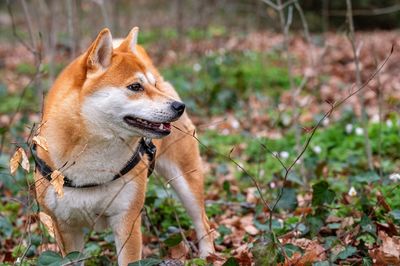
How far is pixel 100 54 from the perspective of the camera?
3758 mm

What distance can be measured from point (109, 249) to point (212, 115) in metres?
4.49

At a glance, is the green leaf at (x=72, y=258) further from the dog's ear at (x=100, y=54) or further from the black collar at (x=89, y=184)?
the dog's ear at (x=100, y=54)

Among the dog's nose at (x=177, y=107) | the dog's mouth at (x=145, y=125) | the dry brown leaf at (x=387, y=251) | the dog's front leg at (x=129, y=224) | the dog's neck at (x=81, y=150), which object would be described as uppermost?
the dog's nose at (x=177, y=107)

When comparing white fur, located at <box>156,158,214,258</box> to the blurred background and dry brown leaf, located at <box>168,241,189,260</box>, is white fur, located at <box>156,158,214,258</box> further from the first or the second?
dry brown leaf, located at <box>168,241,189,260</box>

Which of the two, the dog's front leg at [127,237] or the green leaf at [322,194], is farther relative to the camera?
the green leaf at [322,194]

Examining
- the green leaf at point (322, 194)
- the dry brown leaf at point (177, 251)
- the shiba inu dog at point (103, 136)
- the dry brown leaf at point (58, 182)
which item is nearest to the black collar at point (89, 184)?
the shiba inu dog at point (103, 136)

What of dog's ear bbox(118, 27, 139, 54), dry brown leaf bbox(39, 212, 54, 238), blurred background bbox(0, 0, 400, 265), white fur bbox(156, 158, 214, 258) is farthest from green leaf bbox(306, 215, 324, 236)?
dry brown leaf bbox(39, 212, 54, 238)

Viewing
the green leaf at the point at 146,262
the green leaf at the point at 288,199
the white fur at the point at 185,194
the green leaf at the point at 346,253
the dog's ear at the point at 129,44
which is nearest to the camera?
the green leaf at the point at 146,262

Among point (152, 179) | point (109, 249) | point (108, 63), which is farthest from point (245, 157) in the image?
point (108, 63)

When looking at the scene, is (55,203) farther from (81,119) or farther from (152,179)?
(152,179)

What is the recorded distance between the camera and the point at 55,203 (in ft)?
12.2

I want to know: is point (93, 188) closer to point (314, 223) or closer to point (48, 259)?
point (48, 259)

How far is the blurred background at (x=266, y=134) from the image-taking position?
4090 millimetres

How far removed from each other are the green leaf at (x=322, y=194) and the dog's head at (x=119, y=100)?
1061mm
